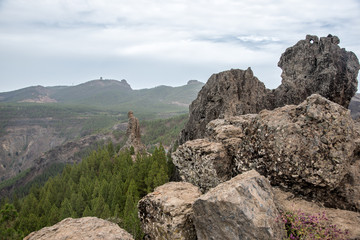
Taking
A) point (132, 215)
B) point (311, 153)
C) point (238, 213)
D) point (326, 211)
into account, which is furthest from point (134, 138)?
point (238, 213)

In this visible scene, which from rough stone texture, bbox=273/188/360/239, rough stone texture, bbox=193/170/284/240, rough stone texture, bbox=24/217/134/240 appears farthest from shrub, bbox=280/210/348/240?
rough stone texture, bbox=24/217/134/240

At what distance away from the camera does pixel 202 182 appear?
1553cm

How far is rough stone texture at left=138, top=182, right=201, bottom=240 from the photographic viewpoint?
11.1 m

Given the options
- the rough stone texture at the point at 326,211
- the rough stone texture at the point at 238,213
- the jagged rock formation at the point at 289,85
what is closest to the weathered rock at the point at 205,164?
the rough stone texture at the point at 326,211

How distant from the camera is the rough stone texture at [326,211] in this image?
10064mm

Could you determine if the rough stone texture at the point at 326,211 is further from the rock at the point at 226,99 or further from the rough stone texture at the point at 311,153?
the rock at the point at 226,99

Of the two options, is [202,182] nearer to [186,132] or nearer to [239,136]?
[239,136]

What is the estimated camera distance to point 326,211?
1166 centimetres

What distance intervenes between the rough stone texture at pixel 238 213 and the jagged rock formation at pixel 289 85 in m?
32.3

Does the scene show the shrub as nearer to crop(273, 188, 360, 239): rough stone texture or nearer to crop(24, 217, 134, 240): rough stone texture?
crop(273, 188, 360, 239): rough stone texture

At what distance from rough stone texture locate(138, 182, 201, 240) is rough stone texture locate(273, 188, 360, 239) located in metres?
4.63

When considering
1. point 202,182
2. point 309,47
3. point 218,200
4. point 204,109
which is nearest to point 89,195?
point 204,109

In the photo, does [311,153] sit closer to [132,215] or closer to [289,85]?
[132,215]

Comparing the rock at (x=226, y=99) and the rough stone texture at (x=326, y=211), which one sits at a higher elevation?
the rock at (x=226, y=99)
